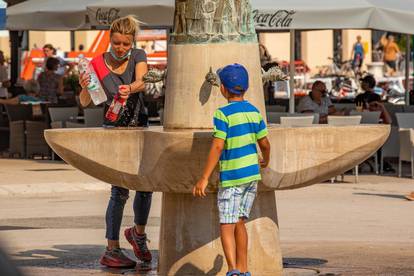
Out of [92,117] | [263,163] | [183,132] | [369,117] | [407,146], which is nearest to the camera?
[263,163]

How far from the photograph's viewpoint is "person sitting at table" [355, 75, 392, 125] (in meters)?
19.3

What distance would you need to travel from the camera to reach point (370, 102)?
806 inches

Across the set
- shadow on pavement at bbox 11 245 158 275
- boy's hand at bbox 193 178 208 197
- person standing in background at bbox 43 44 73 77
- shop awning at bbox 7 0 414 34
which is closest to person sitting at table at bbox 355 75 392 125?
shop awning at bbox 7 0 414 34

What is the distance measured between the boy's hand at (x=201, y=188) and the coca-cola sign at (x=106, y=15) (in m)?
10.5

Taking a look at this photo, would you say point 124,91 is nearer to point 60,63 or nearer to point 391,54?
point 60,63

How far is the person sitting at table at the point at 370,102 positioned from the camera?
19266 millimetres

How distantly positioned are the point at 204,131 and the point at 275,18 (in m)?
Answer: 9.36

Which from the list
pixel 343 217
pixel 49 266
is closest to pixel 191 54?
pixel 49 266

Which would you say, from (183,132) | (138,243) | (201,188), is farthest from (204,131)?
(138,243)

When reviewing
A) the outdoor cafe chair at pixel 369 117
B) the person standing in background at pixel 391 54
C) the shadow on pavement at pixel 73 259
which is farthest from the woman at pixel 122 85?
the person standing in background at pixel 391 54

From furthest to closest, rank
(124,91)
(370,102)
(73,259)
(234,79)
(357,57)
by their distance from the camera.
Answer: (357,57) → (370,102) → (73,259) → (124,91) → (234,79)

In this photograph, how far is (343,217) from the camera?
12.9 m

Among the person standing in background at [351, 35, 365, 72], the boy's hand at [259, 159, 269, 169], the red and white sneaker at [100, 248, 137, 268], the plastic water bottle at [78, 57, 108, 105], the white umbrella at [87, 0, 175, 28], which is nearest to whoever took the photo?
the boy's hand at [259, 159, 269, 169]

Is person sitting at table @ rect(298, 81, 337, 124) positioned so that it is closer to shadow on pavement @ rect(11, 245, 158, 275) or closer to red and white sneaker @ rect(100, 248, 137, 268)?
shadow on pavement @ rect(11, 245, 158, 275)
